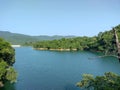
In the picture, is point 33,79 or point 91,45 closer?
point 33,79

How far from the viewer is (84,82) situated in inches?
821

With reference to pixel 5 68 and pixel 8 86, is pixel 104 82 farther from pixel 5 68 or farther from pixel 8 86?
pixel 5 68

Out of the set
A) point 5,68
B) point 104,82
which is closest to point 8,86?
point 5,68

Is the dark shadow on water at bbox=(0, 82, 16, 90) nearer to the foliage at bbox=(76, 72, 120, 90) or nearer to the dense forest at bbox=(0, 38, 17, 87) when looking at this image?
the dense forest at bbox=(0, 38, 17, 87)

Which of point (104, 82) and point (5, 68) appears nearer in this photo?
point (104, 82)

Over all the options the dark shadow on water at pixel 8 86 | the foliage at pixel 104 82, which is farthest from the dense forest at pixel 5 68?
Answer: the foliage at pixel 104 82

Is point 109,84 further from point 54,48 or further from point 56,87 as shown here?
point 54,48

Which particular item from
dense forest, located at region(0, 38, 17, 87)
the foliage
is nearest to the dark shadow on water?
dense forest, located at region(0, 38, 17, 87)

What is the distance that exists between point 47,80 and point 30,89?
226 inches

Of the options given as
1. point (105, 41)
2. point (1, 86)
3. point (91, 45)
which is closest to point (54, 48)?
point (91, 45)

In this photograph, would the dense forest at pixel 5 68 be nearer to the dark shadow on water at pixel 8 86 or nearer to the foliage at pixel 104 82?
the dark shadow on water at pixel 8 86

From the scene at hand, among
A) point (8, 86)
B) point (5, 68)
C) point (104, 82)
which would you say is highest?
point (104, 82)

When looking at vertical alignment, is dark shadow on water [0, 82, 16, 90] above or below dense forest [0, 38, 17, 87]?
below

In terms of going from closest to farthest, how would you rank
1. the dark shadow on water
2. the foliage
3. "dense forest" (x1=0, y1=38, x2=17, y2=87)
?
the foliage < "dense forest" (x1=0, y1=38, x2=17, y2=87) < the dark shadow on water
